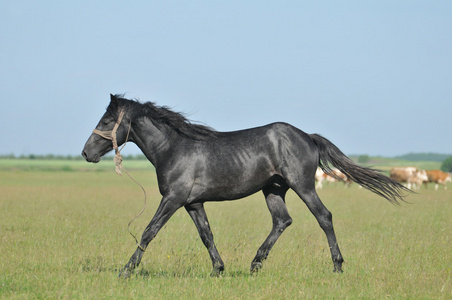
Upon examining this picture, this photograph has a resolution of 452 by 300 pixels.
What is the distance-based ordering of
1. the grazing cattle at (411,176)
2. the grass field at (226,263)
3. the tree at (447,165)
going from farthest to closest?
the tree at (447,165) < the grazing cattle at (411,176) < the grass field at (226,263)

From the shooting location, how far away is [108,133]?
7758mm

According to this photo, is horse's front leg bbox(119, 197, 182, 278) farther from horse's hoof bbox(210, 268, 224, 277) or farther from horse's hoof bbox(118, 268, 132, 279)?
horse's hoof bbox(210, 268, 224, 277)

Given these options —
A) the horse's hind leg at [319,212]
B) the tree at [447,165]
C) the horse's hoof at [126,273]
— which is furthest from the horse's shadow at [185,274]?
the tree at [447,165]

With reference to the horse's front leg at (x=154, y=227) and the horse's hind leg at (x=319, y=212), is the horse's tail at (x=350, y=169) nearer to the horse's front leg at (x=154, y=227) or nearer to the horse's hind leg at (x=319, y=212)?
the horse's hind leg at (x=319, y=212)

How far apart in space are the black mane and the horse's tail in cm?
188

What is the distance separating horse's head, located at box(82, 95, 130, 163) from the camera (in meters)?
7.76

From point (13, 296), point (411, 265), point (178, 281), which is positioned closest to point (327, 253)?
point (411, 265)

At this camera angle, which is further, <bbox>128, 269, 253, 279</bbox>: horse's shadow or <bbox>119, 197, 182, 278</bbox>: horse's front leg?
<bbox>128, 269, 253, 279</bbox>: horse's shadow

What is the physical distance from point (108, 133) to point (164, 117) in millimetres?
910

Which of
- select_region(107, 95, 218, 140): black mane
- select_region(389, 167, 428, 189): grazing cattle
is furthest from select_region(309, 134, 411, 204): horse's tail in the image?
select_region(389, 167, 428, 189): grazing cattle

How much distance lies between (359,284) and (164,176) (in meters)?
3.21

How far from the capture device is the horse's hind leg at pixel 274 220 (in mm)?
8008

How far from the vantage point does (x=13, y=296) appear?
20.2ft

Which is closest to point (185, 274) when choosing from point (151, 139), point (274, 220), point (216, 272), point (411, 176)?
point (216, 272)
